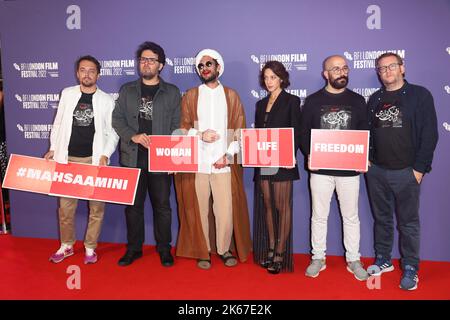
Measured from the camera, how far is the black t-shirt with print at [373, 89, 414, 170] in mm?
2945

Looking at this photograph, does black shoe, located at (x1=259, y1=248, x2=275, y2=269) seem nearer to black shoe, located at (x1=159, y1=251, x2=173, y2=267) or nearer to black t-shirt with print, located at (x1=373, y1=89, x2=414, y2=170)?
black shoe, located at (x1=159, y1=251, x2=173, y2=267)

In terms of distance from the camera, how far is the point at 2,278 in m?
3.24

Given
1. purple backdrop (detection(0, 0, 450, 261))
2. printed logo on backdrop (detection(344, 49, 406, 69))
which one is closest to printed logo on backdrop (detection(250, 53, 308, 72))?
purple backdrop (detection(0, 0, 450, 261))

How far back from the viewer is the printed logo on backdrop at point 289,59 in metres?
3.58

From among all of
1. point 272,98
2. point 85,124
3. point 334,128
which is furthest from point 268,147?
point 85,124

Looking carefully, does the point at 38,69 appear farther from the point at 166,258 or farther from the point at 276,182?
the point at 276,182

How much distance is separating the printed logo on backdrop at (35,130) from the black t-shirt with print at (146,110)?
4.73 feet

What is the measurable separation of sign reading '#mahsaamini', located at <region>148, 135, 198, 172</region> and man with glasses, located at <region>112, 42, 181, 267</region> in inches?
3.5

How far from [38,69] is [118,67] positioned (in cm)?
95

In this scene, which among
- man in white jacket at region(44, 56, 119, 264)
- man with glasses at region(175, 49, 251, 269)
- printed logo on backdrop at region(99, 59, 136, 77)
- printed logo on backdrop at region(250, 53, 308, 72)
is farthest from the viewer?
printed logo on backdrop at region(99, 59, 136, 77)

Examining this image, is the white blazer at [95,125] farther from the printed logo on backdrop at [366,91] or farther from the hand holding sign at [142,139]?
the printed logo on backdrop at [366,91]

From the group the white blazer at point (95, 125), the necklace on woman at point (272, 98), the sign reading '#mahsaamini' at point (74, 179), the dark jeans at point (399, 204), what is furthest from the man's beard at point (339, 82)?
the white blazer at point (95, 125)

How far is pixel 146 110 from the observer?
330cm

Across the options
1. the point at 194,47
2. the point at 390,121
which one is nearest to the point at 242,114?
the point at 194,47
